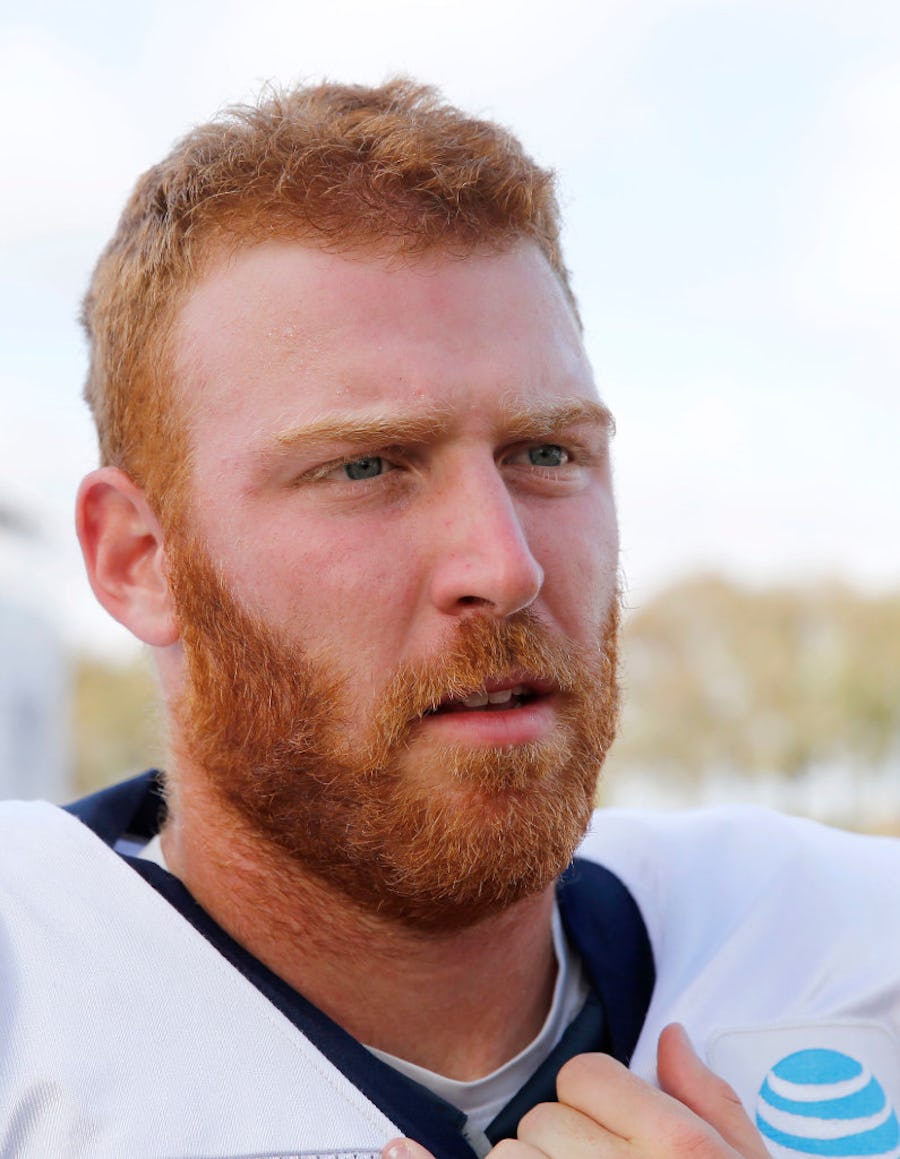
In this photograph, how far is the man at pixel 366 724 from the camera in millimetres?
1838

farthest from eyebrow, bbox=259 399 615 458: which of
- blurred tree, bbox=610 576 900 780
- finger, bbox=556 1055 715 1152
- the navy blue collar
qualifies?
blurred tree, bbox=610 576 900 780

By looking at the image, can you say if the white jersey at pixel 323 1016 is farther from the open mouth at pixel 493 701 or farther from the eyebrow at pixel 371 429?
the eyebrow at pixel 371 429

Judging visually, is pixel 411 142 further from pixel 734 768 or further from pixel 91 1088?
pixel 734 768

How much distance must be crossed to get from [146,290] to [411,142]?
55cm

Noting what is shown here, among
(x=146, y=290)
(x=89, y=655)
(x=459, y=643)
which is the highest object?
(x=146, y=290)

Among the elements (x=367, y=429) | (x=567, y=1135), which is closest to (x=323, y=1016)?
(x=567, y=1135)

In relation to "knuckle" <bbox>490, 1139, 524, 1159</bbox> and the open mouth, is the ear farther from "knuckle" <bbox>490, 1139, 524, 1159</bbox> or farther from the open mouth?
"knuckle" <bbox>490, 1139, 524, 1159</bbox>

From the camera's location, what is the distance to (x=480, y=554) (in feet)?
6.47

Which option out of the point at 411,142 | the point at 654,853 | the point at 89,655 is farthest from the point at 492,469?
the point at 89,655

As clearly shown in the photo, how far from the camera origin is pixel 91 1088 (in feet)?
5.56

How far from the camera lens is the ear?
234 cm

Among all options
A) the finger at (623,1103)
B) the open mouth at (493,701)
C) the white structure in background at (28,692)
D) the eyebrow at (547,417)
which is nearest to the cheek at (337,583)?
the open mouth at (493,701)

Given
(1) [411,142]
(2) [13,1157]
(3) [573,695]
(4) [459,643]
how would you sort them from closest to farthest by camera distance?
(2) [13,1157] → (4) [459,643] → (3) [573,695] → (1) [411,142]

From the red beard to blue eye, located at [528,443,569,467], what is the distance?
0.33m
